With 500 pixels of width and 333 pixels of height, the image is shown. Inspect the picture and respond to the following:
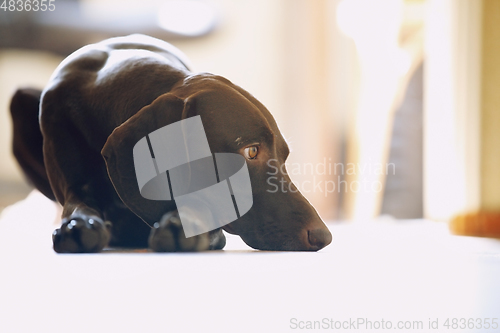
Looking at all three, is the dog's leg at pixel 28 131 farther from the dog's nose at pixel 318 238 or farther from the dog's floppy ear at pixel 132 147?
the dog's nose at pixel 318 238

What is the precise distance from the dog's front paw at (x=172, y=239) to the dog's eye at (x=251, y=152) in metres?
0.22

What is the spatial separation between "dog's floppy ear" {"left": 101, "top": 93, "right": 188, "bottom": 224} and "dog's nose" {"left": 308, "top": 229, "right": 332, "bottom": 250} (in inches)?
12.1

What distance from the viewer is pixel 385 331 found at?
619 millimetres

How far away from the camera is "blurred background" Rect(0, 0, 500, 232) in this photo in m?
2.09

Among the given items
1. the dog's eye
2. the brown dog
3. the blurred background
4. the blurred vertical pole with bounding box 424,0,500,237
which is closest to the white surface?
the brown dog

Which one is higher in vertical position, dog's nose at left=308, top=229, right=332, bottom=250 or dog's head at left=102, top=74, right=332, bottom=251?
dog's head at left=102, top=74, right=332, bottom=251

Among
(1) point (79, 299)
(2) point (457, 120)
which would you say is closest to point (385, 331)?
(1) point (79, 299)

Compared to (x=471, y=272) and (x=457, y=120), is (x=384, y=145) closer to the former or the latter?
(x=457, y=120)

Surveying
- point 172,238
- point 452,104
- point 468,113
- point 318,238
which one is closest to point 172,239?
point 172,238

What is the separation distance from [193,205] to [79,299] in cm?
40

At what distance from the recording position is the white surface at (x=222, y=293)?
620 millimetres

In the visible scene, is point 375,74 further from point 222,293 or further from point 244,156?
point 222,293

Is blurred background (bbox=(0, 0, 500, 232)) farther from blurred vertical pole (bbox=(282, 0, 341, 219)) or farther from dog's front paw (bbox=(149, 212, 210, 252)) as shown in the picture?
dog's front paw (bbox=(149, 212, 210, 252))

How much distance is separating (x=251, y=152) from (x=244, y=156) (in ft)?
0.06
